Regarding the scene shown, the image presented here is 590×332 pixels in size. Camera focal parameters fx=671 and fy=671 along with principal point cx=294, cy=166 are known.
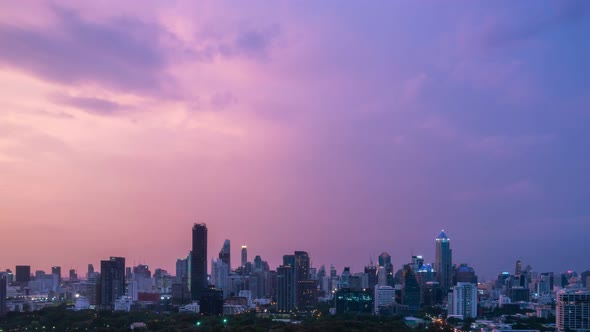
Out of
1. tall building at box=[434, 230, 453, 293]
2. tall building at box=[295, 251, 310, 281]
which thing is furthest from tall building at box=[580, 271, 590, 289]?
tall building at box=[295, 251, 310, 281]

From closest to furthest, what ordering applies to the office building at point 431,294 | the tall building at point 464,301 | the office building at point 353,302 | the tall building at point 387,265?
1. the office building at point 353,302
2. the tall building at point 464,301
3. the office building at point 431,294
4. the tall building at point 387,265

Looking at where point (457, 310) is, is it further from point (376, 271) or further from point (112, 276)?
point (112, 276)

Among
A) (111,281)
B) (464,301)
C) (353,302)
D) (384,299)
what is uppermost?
(111,281)

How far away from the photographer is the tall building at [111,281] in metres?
46.9

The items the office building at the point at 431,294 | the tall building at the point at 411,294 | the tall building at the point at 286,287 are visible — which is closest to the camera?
the tall building at the point at 411,294

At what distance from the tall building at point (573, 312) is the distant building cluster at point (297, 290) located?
0.14 feet

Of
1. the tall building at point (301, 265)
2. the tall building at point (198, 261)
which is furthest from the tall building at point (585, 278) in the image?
the tall building at point (198, 261)

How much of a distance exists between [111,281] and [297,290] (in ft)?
43.6

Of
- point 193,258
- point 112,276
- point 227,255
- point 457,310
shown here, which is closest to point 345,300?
point 457,310

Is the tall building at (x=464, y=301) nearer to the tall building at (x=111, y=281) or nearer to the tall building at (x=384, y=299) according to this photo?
the tall building at (x=384, y=299)

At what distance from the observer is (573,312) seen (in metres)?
30.2

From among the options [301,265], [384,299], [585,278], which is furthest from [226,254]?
[585,278]

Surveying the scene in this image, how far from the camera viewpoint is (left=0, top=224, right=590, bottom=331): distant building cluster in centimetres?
3966

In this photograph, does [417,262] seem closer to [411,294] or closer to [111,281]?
[411,294]
